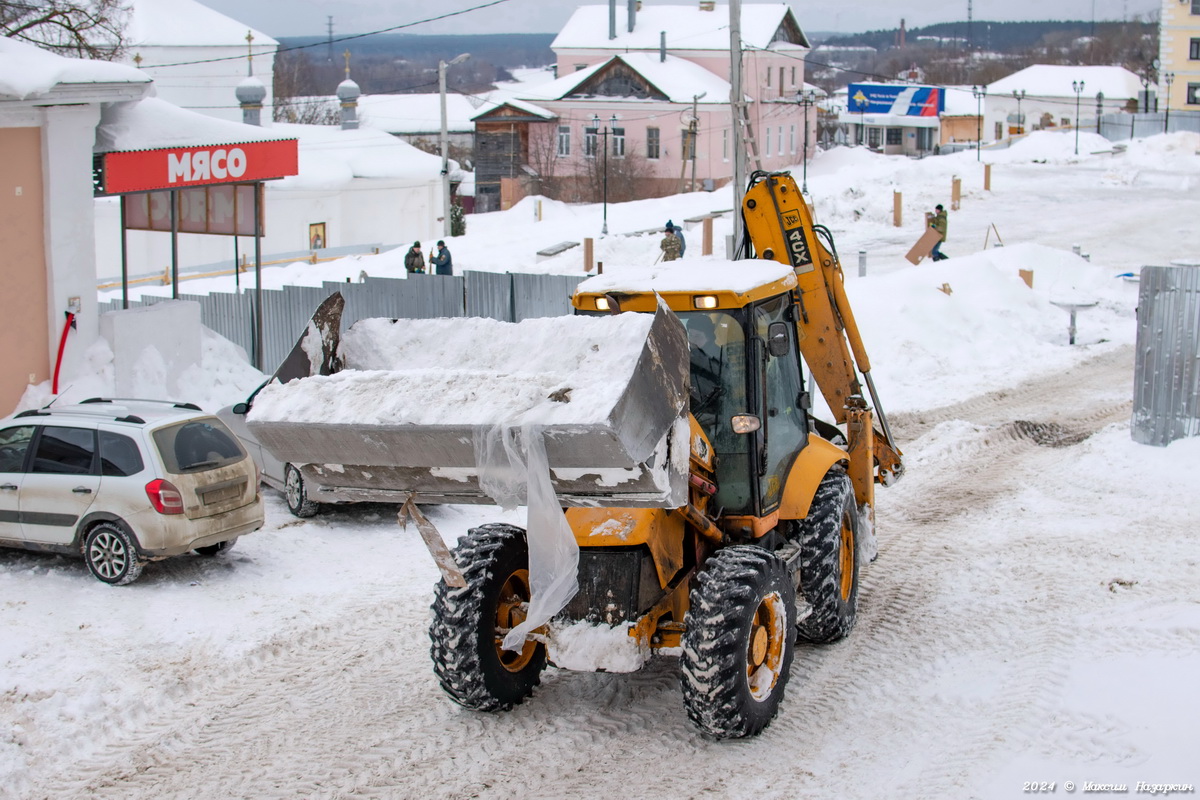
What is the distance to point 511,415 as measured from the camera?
5867mm

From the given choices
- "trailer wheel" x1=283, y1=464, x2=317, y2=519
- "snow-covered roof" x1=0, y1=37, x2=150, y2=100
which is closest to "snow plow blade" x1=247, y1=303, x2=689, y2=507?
"trailer wheel" x1=283, y1=464, x2=317, y2=519

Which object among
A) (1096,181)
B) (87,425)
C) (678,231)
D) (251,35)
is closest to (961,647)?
(87,425)

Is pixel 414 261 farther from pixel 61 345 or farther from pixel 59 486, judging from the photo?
pixel 59 486

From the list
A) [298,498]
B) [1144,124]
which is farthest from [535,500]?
[1144,124]

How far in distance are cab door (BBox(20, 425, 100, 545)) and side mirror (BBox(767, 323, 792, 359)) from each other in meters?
5.71

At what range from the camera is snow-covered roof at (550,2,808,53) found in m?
68.6

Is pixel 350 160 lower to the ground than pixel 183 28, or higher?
lower

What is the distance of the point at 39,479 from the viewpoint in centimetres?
1018

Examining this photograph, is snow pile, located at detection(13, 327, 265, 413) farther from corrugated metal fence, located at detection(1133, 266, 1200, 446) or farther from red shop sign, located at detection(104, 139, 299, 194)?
corrugated metal fence, located at detection(1133, 266, 1200, 446)

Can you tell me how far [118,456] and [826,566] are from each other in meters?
5.77

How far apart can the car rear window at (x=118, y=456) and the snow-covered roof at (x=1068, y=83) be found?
300 ft

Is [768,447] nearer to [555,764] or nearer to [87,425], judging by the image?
[555,764]

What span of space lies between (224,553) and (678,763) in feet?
18.7

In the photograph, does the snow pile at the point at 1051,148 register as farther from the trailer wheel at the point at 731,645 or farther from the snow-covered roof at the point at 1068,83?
the trailer wheel at the point at 731,645
